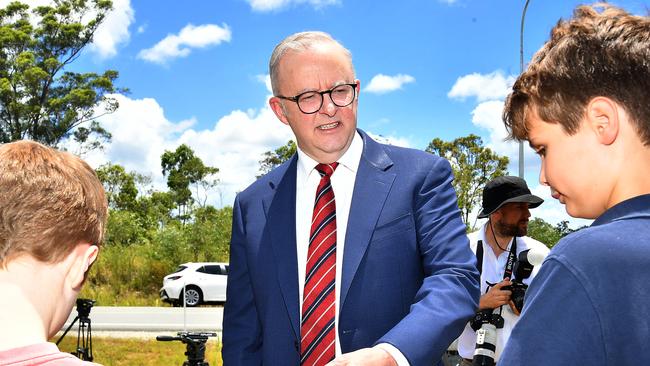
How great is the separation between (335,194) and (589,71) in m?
1.27

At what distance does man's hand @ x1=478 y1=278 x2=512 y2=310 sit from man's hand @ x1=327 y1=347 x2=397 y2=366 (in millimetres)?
2313

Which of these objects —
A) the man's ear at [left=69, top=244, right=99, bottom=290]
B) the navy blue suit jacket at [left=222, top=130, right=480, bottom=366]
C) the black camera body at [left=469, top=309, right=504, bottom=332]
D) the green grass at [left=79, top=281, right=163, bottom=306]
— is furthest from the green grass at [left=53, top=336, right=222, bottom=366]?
the green grass at [left=79, top=281, right=163, bottom=306]

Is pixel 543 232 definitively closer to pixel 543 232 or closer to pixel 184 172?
pixel 543 232

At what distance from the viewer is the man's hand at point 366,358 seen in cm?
172

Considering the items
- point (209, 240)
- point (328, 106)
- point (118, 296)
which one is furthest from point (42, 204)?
point (209, 240)

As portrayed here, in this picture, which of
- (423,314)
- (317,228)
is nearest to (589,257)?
(423,314)

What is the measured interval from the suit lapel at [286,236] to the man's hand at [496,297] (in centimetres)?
A: 197

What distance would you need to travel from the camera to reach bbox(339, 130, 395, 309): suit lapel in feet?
7.12

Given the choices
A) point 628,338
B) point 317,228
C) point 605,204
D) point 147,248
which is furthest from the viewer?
point 147,248

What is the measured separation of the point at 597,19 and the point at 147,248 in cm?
2145

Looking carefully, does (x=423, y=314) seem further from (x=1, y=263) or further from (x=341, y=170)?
(x=1, y=263)

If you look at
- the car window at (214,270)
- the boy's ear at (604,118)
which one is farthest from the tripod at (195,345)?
the car window at (214,270)

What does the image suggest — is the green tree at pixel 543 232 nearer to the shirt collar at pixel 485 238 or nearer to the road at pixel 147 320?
the road at pixel 147 320

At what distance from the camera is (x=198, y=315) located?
50.7 feet
